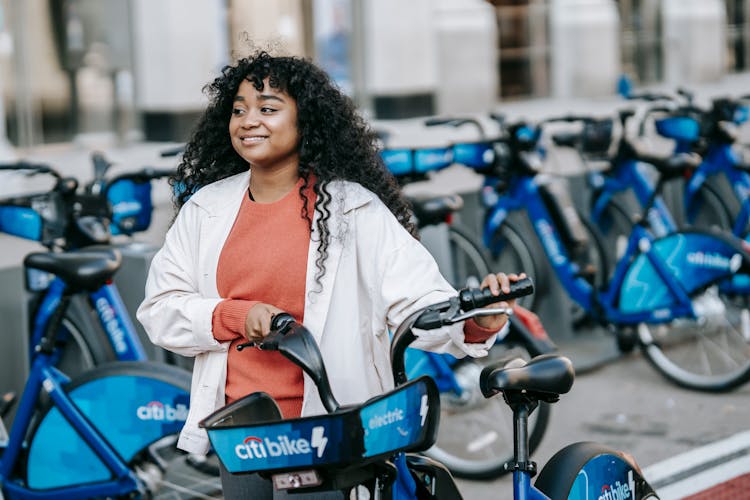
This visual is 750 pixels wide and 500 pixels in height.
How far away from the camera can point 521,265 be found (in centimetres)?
689

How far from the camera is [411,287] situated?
280 cm

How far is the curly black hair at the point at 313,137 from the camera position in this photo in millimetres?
2939

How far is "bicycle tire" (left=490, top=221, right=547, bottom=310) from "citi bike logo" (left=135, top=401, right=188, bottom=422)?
3.11 m

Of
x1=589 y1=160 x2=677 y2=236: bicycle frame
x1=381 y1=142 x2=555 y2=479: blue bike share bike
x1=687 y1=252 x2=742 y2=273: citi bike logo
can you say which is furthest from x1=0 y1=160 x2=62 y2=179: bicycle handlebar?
x1=589 y1=160 x2=677 y2=236: bicycle frame

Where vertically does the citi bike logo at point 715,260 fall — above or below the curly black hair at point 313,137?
below

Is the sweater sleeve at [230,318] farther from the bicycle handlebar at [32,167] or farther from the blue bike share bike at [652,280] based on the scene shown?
the blue bike share bike at [652,280]

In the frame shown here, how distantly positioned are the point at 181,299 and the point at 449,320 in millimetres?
692

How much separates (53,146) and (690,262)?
8364 mm

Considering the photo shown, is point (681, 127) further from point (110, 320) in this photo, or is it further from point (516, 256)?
point (110, 320)

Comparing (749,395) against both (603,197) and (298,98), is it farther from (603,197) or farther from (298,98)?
(298,98)

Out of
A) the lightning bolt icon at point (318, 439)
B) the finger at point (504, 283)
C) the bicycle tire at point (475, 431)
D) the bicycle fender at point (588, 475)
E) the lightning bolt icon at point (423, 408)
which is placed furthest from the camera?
the bicycle tire at point (475, 431)

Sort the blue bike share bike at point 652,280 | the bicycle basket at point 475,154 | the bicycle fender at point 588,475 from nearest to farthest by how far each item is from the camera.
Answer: the bicycle fender at point 588,475 → the blue bike share bike at point 652,280 → the bicycle basket at point 475,154

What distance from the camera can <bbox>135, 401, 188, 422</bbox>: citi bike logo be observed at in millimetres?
4070

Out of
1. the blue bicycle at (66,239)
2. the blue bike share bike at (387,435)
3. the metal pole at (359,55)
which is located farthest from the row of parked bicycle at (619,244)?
the metal pole at (359,55)
